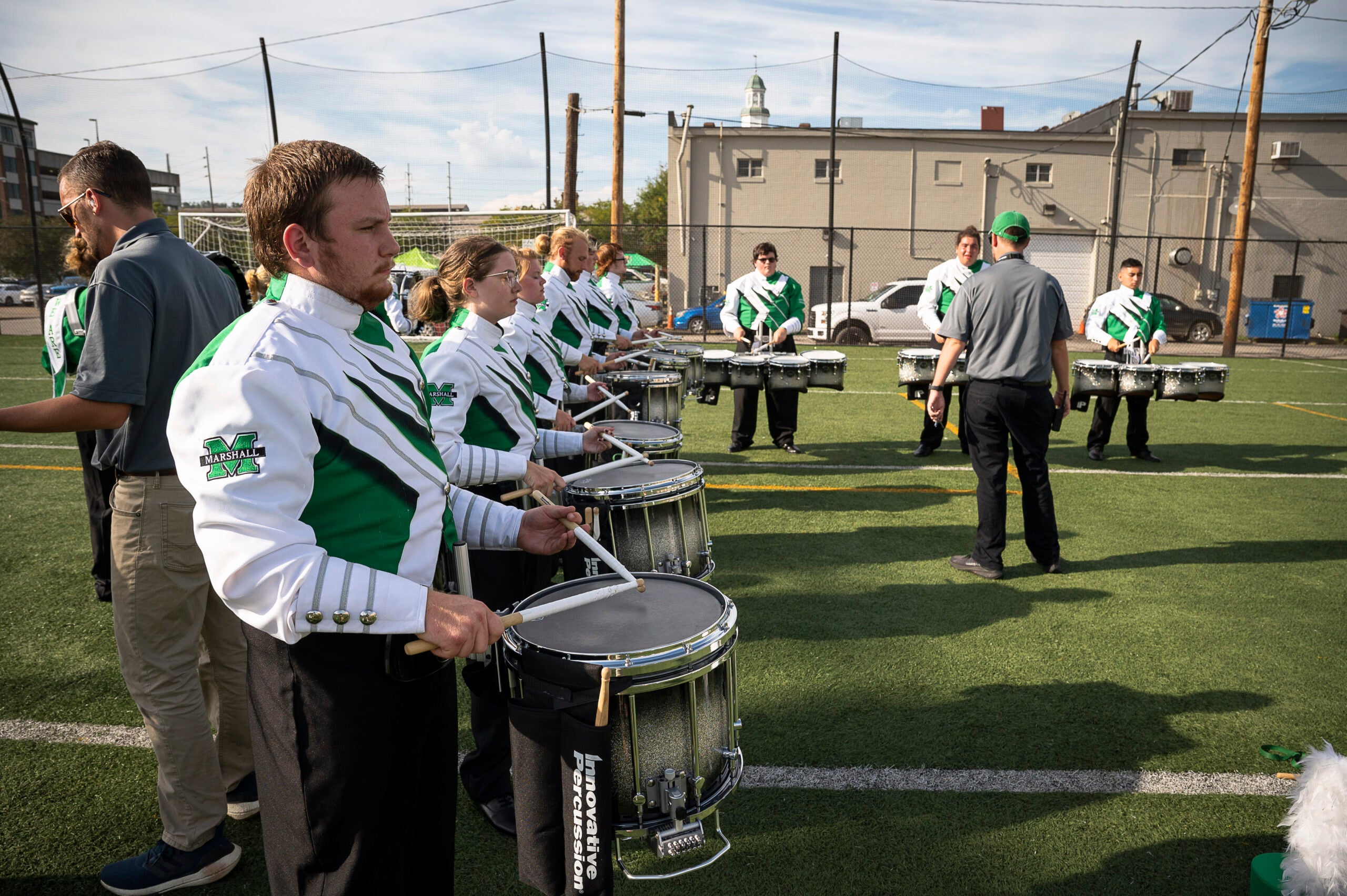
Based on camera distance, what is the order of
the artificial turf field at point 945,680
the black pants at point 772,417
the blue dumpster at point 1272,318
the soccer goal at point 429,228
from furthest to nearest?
1. the blue dumpster at point 1272,318
2. the soccer goal at point 429,228
3. the black pants at point 772,417
4. the artificial turf field at point 945,680

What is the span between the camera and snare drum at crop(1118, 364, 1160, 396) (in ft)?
24.2

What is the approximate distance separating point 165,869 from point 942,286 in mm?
7531

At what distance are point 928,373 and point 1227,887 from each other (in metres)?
5.74

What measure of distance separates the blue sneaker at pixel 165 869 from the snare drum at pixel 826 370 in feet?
19.6

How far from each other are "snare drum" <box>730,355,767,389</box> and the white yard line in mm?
4936

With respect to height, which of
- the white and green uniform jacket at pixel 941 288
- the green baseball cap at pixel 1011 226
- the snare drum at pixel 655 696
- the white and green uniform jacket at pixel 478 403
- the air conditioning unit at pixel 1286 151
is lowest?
the snare drum at pixel 655 696

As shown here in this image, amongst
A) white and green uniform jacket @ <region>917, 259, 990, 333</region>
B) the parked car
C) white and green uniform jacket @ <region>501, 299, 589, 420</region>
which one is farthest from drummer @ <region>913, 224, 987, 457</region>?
the parked car

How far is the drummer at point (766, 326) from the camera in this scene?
848 centimetres

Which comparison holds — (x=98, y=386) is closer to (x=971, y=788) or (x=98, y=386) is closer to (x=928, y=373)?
(x=971, y=788)

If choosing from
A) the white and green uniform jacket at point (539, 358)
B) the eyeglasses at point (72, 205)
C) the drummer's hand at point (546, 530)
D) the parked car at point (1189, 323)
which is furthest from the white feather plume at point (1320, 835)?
the parked car at point (1189, 323)

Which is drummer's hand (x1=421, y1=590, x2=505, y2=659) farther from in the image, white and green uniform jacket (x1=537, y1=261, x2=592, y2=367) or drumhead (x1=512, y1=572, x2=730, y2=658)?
white and green uniform jacket (x1=537, y1=261, x2=592, y2=367)

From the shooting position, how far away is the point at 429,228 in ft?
67.9

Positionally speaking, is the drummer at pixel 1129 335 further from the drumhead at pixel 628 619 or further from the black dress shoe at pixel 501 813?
the black dress shoe at pixel 501 813

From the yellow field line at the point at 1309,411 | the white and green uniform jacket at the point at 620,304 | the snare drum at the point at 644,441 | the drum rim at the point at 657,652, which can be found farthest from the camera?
the yellow field line at the point at 1309,411
